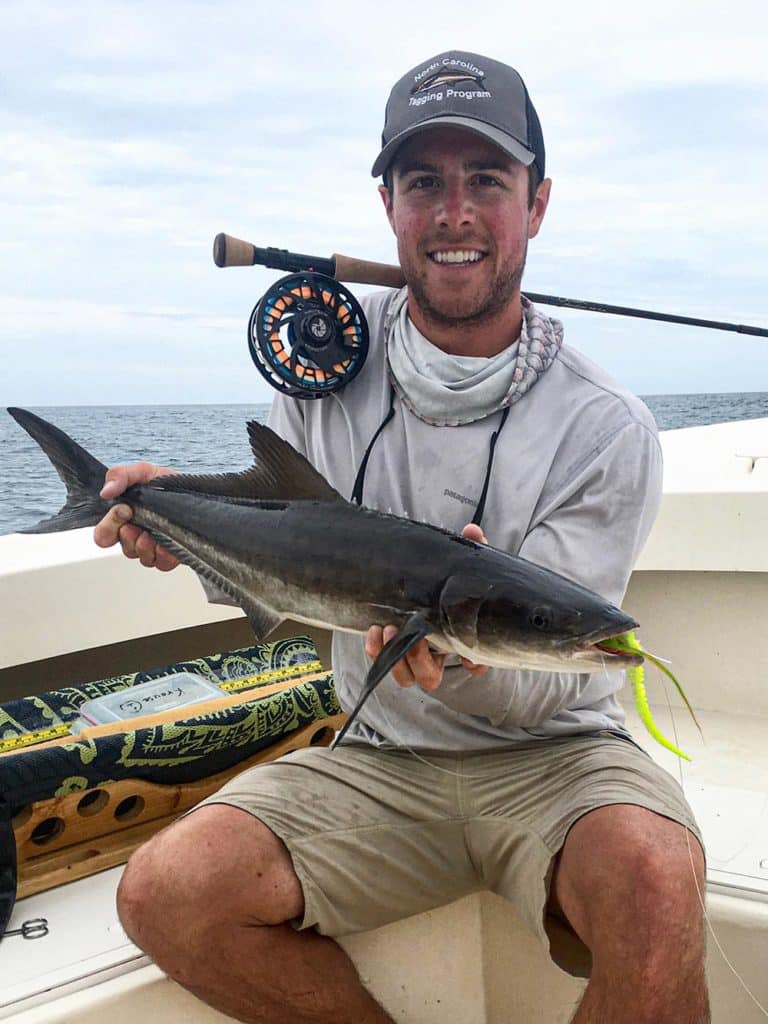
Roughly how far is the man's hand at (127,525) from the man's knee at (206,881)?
0.64 metres

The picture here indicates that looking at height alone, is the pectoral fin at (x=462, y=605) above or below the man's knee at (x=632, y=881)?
above

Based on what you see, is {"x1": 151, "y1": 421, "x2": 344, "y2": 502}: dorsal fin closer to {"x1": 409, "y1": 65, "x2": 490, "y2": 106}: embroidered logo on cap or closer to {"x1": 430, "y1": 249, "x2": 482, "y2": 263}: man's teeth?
{"x1": 430, "y1": 249, "x2": 482, "y2": 263}: man's teeth

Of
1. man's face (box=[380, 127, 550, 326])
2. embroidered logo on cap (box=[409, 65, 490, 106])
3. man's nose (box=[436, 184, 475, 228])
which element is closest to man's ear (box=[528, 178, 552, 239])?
man's face (box=[380, 127, 550, 326])

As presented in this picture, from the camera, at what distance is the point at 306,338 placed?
2596 mm

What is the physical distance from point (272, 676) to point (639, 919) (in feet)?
5.31

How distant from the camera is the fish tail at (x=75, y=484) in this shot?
2.42 m

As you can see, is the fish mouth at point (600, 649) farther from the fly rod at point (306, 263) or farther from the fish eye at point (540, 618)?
the fly rod at point (306, 263)

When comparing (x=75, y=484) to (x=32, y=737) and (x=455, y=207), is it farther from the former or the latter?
(x=455, y=207)

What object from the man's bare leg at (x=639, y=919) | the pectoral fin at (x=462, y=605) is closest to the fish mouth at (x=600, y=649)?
the pectoral fin at (x=462, y=605)

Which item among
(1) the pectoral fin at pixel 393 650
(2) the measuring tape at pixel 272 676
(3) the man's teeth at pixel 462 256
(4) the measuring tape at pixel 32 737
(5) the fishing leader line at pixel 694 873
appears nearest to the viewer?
(1) the pectoral fin at pixel 393 650

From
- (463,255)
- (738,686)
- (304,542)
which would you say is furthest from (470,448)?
(738,686)

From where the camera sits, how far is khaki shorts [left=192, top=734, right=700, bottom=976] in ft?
7.02

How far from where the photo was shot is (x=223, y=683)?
10.4 ft

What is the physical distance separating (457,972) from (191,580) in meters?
1.53
